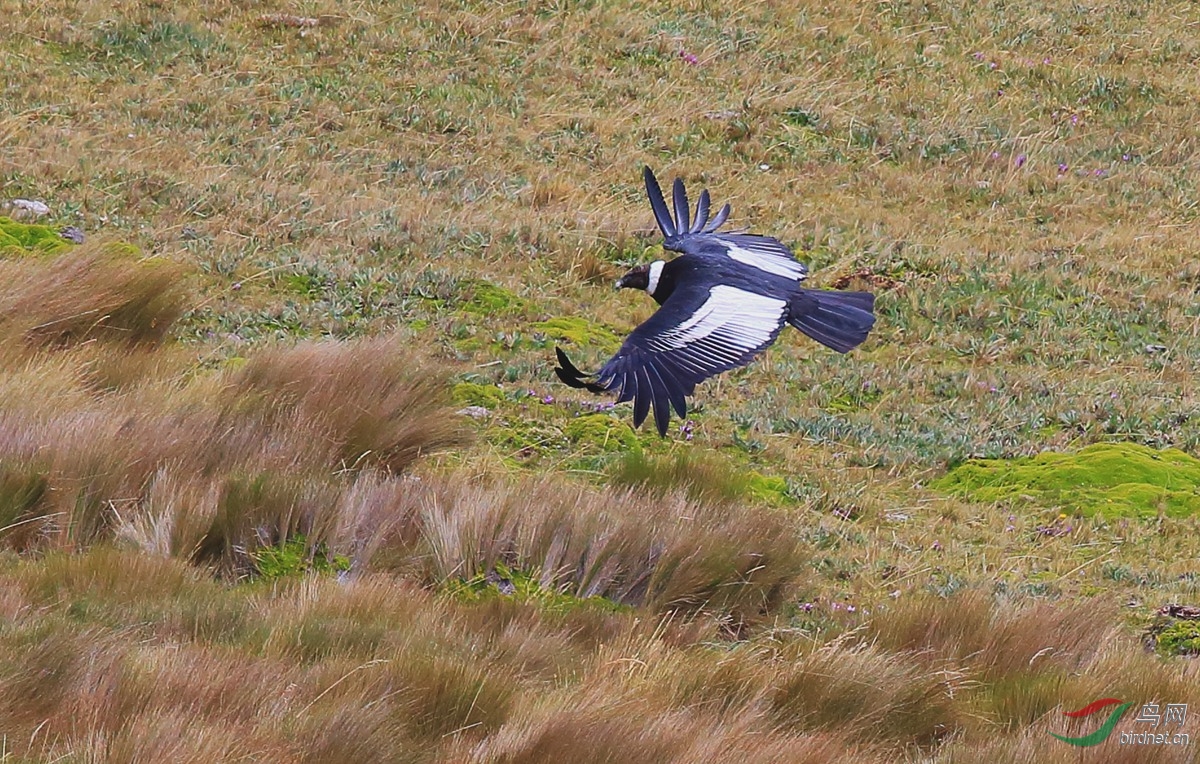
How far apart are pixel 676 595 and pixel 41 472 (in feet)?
7.62

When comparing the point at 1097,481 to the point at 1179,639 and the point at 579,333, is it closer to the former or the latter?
the point at 1179,639

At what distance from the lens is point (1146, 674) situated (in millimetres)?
5070

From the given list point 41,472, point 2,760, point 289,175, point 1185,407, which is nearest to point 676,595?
point 41,472

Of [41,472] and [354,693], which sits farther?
[41,472]

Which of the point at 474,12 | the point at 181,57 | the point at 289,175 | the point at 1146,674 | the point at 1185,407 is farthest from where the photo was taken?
the point at 474,12

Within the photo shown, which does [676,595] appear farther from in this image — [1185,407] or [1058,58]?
[1058,58]

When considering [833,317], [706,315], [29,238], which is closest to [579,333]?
[833,317]

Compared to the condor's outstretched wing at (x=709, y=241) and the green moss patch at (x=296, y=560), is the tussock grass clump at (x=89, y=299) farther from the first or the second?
the condor's outstretched wing at (x=709, y=241)

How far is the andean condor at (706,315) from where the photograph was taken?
19.2ft

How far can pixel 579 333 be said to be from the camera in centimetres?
966

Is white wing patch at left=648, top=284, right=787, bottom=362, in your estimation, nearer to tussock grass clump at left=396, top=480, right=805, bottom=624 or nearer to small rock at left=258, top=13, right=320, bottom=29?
tussock grass clump at left=396, top=480, right=805, bottom=624

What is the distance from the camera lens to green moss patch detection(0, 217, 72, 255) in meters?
8.85

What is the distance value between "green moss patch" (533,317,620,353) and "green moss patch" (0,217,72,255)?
299 centimetres

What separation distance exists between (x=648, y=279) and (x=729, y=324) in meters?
1.53
